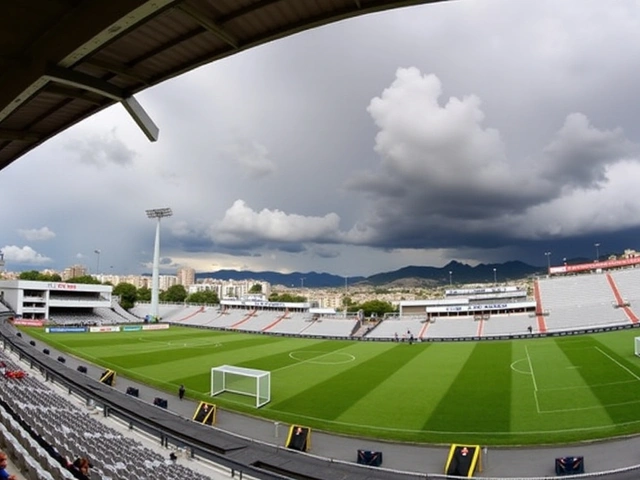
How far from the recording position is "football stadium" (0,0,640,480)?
506 cm

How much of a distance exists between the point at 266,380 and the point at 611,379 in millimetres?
19652

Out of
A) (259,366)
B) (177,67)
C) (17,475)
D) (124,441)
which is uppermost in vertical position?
(177,67)

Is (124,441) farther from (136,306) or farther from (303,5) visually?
(136,306)

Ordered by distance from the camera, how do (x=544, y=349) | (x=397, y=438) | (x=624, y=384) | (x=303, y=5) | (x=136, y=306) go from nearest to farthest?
1. (x=303, y=5)
2. (x=397, y=438)
3. (x=624, y=384)
4. (x=544, y=349)
5. (x=136, y=306)

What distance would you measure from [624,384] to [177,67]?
27537 millimetres

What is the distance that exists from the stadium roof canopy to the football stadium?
0.9 inches

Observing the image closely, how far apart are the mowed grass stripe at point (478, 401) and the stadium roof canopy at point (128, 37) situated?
17650mm

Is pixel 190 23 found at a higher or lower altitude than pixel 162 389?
higher

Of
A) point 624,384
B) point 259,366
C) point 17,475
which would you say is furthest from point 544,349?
point 17,475

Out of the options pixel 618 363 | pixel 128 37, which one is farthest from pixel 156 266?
pixel 128 37

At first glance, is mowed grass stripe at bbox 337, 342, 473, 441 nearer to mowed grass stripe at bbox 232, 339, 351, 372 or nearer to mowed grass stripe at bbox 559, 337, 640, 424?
mowed grass stripe at bbox 559, 337, 640, 424

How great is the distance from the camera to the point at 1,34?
502 cm

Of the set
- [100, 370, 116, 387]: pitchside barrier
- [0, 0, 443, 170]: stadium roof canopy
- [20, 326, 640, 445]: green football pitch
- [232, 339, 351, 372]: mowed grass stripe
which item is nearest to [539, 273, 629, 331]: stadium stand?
[20, 326, 640, 445]: green football pitch

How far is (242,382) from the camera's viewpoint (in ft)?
80.7
